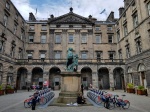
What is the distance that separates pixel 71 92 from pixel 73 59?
3.05 m

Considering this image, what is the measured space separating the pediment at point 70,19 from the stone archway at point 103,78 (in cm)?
1281

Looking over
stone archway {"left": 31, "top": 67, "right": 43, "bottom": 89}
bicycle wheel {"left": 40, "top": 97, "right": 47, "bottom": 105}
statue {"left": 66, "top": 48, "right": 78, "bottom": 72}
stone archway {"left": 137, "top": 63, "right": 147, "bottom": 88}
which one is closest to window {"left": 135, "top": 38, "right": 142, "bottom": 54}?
stone archway {"left": 137, "top": 63, "right": 147, "bottom": 88}

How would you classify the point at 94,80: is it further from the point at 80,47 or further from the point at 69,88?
the point at 69,88

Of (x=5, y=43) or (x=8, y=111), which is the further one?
(x=5, y=43)

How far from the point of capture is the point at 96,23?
117ft

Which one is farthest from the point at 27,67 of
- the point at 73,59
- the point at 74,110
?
the point at 74,110

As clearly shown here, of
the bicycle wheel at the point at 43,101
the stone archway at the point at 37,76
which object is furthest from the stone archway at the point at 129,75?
the bicycle wheel at the point at 43,101

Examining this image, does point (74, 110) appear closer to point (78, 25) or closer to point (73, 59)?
point (73, 59)

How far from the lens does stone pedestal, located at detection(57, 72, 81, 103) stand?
11.1 meters

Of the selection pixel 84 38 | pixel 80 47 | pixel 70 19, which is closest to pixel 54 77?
pixel 80 47

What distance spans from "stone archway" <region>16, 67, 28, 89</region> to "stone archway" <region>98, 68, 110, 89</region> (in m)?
16.9

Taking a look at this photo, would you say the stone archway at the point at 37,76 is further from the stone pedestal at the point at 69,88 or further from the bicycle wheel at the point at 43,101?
the stone pedestal at the point at 69,88

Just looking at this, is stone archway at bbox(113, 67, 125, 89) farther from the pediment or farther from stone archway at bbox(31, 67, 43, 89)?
stone archway at bbox(31, 67, 43, 89)

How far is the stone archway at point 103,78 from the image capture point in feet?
104
